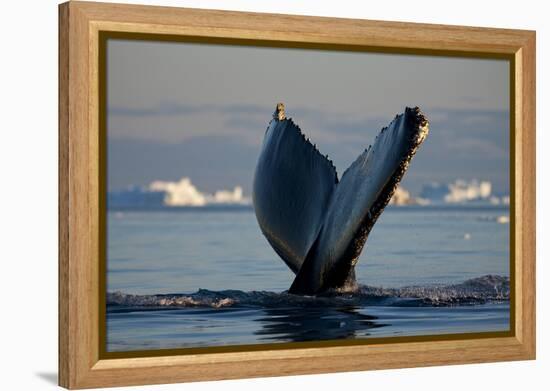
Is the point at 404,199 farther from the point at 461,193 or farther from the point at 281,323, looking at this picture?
the point at 281,323

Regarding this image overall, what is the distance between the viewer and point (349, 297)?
9.77 m

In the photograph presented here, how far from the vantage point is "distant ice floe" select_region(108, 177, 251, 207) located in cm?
898

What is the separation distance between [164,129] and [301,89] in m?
1.04

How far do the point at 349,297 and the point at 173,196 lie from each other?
1.42m

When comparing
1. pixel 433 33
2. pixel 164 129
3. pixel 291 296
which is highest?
pixel 433 33

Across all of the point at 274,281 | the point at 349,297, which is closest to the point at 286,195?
the point at 274,281

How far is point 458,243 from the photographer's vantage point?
10.2m

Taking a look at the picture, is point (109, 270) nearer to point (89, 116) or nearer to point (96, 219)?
point (96, 219)

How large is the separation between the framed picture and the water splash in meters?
0.01

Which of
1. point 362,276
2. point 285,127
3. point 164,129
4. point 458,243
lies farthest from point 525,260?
point 164,129

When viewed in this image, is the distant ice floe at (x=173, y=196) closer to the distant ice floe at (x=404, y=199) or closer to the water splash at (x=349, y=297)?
the water splash at (x=349, y=297)

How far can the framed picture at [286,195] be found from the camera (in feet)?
29.1

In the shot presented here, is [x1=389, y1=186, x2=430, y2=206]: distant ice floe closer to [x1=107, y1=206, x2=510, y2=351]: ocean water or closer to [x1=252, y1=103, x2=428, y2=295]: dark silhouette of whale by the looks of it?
[x1=107, y1=206, x2=510, y2=351]: ocean water

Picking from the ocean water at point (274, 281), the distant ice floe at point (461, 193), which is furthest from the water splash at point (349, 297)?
the distant ice floe at point (461, 193)
